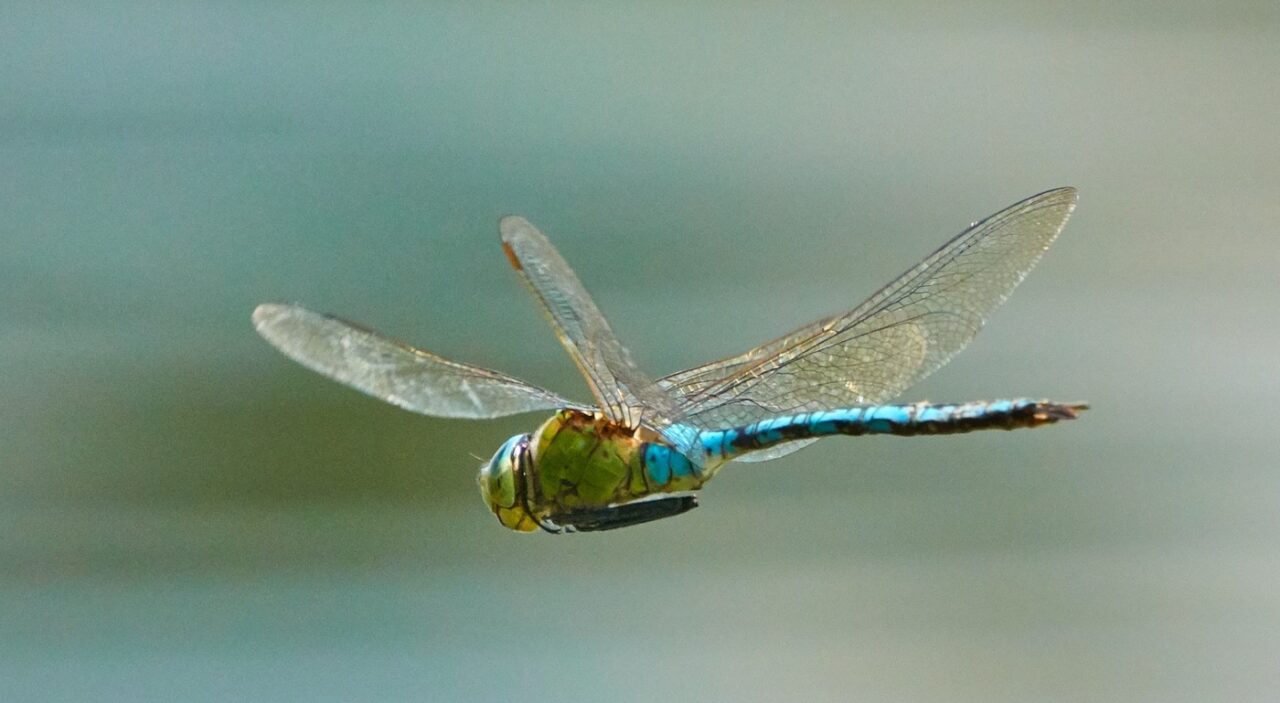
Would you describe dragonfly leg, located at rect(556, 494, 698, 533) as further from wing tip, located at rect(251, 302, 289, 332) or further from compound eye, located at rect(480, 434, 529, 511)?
wing tip, located at rect(251, 302, 289, 332)

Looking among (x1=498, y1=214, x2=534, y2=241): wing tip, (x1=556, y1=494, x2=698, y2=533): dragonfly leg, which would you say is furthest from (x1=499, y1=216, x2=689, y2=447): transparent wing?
(x1=556, y1=494, x2=698, y2=533): dragonfly leg

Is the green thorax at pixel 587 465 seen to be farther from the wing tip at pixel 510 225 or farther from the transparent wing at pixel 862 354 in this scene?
the wing tip at pixel 510 225

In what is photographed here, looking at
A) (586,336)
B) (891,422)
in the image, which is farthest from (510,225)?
(891,422)

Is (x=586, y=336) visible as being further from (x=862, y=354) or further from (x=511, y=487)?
(x=862, y=354)

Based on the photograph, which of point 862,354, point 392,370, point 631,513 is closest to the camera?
point 631,513

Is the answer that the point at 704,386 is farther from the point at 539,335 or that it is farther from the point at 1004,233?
the point at 539,335

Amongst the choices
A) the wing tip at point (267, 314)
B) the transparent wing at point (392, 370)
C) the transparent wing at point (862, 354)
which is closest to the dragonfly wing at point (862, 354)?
the transparent wing at point (862, 354)

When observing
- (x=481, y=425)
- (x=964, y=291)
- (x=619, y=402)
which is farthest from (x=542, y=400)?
(x=481, y=425)
